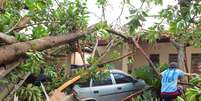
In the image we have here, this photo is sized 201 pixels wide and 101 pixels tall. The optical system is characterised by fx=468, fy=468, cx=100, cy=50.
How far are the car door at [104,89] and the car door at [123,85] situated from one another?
0.19m

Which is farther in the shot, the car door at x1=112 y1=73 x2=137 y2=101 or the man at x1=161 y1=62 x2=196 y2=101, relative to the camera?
the car door at x1=112 y1=73 x2=137 y2=101

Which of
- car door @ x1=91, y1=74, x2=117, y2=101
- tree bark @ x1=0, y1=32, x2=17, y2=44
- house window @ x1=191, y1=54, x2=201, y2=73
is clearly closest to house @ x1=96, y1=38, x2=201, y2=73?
house window @ x1=191, y1=54, x2=201, y2=73

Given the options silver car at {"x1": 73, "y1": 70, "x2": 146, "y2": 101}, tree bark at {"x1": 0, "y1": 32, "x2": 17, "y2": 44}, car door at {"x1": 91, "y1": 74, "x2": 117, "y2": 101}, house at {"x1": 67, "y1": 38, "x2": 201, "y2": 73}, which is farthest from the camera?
house at {"x1": 67, "y1": 38, "x2": 201, "y2": 73}

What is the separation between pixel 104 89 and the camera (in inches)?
532

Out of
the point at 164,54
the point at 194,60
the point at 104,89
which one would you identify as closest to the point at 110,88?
the point at 104,89

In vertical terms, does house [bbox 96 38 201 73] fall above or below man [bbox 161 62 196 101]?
above

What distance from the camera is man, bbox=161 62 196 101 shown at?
1202cm

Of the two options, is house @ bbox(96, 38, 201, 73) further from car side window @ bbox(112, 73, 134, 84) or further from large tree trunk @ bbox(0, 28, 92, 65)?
large tree trunk @ bbox(0, 28, 92, 65)

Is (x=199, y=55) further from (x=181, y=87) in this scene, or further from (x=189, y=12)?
(x=189, y=12)

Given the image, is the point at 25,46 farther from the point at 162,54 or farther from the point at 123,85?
the point at 162,54

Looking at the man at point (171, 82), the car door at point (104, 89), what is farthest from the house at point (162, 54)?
the man at point (171, 82)

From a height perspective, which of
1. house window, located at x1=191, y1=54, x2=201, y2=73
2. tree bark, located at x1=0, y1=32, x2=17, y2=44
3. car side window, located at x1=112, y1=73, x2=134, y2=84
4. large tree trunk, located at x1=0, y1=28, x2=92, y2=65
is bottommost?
car side window, located at x1=112, y1=73, x2=134, y2=84

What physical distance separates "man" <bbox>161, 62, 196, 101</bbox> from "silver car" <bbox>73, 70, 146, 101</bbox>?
4.81 ft

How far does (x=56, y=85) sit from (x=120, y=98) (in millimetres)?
4329
